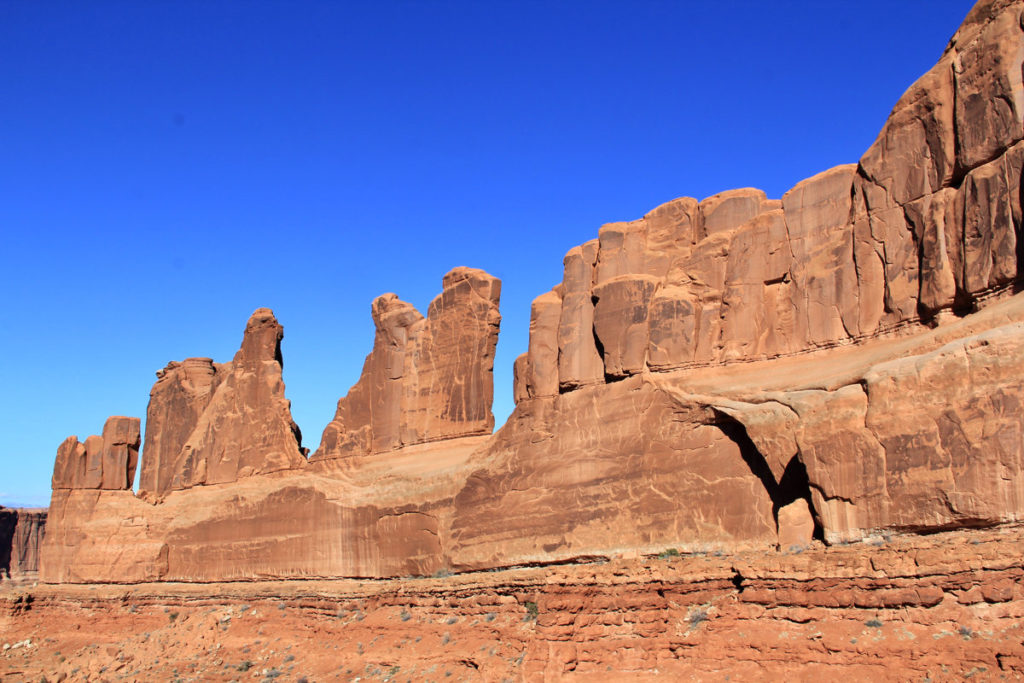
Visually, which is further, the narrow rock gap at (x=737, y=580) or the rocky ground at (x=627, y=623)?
the narrow rock gap at (x=737, y=580)

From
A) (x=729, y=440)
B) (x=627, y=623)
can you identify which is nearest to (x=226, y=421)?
(x=627, y=623)

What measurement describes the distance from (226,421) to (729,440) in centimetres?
2058

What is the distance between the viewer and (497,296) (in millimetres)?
28797

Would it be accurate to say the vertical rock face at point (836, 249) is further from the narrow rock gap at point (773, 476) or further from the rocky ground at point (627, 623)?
the rocky ground at point (627, 623)

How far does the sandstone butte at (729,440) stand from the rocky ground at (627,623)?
0.06m

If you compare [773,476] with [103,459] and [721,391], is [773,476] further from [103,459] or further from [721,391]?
[103,459]

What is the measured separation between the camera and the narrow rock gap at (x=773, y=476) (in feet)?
62.0

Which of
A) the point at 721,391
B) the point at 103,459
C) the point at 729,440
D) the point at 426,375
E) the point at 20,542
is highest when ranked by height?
the point at 426,375

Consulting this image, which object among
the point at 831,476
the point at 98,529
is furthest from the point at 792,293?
the point at 98,529

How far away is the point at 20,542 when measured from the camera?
232 ft

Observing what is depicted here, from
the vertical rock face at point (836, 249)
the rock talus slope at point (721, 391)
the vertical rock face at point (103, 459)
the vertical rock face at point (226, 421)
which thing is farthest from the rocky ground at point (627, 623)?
the vertical rock face at point (103, 459)

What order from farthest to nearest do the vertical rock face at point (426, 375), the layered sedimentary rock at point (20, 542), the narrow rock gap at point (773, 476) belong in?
the layered sedimentary rock at point (20, 542)
the vertical rock face at point (426, 375)
the narrow rock gap at point (773, 476)

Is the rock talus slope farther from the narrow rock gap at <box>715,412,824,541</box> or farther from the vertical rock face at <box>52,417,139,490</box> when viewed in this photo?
the vertical rock face at <box>52,417,139,490</box>

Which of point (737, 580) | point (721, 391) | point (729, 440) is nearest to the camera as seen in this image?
point (737, 580)
